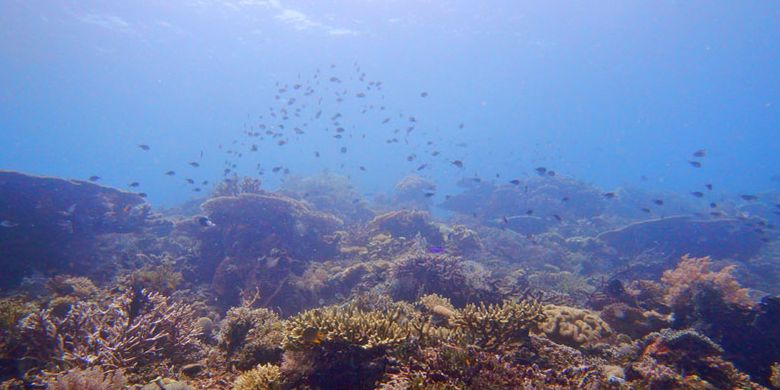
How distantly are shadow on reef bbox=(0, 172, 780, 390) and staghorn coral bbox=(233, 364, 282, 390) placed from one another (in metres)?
0.01

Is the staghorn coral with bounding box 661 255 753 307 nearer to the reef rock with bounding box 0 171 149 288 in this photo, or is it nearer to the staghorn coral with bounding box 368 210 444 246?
the staghorn coral with bounding box 368 210 444 246

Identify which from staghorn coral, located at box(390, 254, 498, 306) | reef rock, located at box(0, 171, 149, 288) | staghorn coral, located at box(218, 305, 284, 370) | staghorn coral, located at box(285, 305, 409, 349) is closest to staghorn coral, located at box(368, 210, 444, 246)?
staghorn coral, located at box(390, 254, 498, 306)

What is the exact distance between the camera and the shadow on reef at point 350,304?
420cm

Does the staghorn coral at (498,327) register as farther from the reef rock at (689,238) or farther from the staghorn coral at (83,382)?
the reef rock at (689,238)

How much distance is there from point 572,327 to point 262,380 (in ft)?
16.0

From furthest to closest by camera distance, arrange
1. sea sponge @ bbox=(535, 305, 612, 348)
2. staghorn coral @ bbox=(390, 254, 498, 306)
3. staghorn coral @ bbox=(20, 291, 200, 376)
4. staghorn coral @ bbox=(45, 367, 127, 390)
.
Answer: staghorn coral @ bbox=(390, 254, 498, 306), sea sponge @ bbox=(535, 305, 612, 348), staghorn coral @ bbox=(20, 291, 200, 376), staghorn coral @ bbox=(45, 367, 127, 390)

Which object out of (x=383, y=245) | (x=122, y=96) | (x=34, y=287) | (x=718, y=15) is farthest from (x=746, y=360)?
(x=122, y=96)

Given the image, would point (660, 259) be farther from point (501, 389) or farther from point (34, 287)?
point (34, 287)

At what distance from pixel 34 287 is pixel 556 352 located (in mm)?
13182

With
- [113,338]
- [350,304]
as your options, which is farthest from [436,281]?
[113,338]

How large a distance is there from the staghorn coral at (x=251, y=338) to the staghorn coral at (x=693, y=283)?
8.05 meters

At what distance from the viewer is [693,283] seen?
312 inches

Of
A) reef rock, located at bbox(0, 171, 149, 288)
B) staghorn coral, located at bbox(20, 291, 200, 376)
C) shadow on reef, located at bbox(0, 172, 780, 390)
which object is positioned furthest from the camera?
reef rock, located at bbox(0, 171, 149, 288)

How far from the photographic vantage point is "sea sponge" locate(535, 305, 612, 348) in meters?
5.82
